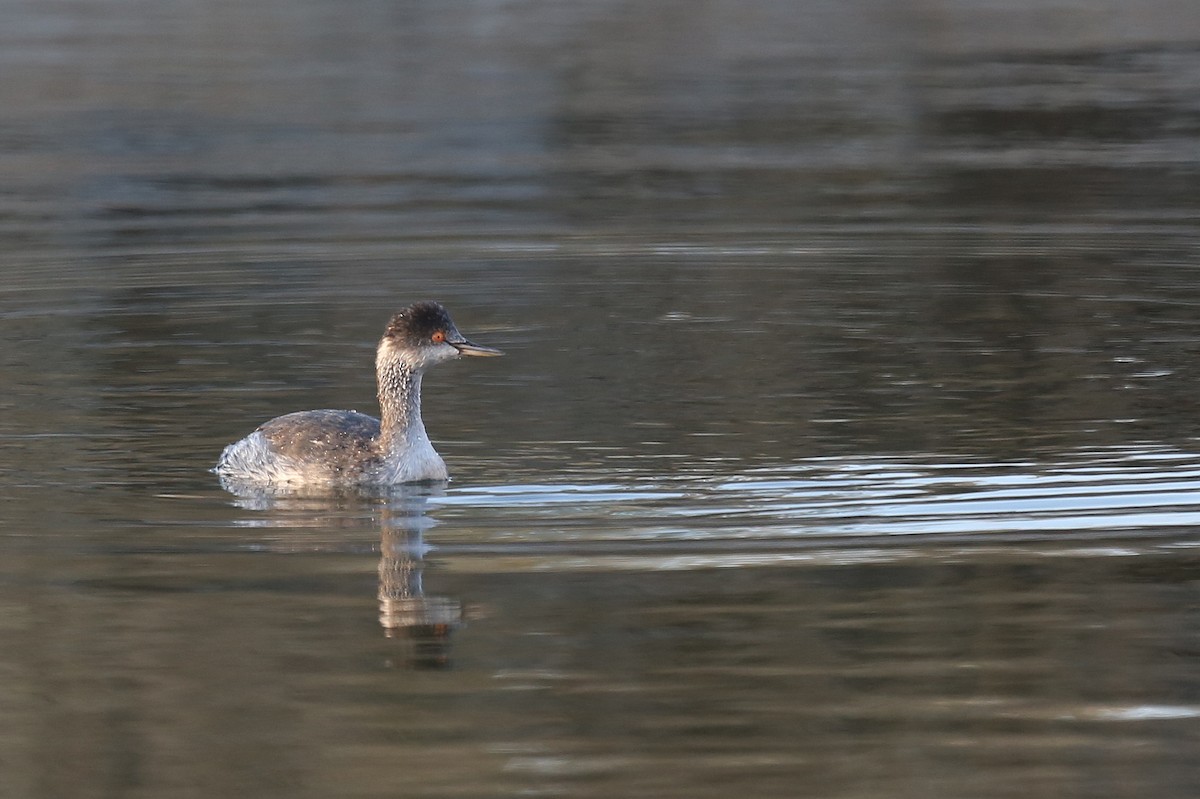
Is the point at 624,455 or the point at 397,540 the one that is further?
the point at 624,455

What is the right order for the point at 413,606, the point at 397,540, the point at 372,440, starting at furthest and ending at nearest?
1. the point at 372,440
2. the point at 397,540
3. the point at 413,606

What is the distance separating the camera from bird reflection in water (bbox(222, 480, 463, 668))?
9023 millimetres

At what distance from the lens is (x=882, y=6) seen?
45125 millimetres

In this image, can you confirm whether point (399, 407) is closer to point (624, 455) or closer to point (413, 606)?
point (624, 455)

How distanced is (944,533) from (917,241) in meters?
10.2

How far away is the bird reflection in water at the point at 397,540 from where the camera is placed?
902 cm

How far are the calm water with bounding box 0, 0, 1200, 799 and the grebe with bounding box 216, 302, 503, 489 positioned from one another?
0.21 metres

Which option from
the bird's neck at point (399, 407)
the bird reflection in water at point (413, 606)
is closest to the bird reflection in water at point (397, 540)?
the bird reflection in water at point (413, 606)

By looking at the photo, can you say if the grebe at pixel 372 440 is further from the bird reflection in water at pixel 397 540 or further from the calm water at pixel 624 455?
the calm water at pixel 624 455

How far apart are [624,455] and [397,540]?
1.94 meters

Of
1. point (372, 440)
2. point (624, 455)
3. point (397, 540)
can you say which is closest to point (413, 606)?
point (397, 540)

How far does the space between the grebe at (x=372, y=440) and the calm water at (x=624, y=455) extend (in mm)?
209

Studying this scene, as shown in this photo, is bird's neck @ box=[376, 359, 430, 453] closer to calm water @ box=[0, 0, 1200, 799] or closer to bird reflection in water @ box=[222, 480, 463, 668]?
bird reflection in water @ box=[222, 480, 463, 668]

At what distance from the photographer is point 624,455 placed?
12195 millimetres
